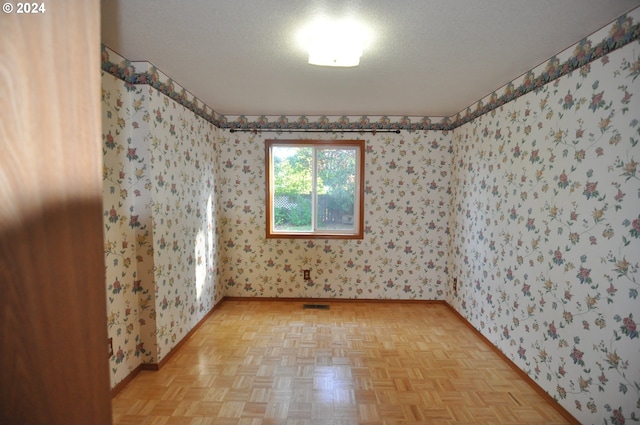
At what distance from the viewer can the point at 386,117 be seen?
149 inches

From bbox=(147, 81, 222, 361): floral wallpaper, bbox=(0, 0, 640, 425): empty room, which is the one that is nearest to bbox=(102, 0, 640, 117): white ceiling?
bbox=(0, 0, 640, 425): empty room

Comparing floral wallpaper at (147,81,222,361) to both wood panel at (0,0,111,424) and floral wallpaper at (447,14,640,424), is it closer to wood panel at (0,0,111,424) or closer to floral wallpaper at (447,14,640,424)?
wood panel at (0,0,111,424)

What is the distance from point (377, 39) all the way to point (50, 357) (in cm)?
207

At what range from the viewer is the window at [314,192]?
154 inches

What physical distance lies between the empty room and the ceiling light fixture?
0.02 m

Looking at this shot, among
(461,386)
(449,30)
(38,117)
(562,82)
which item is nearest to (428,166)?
(562,82)

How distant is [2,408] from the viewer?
1.21ft

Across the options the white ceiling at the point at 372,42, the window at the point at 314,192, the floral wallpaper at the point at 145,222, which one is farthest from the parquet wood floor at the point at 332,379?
the white ceiling at the point at 372,42

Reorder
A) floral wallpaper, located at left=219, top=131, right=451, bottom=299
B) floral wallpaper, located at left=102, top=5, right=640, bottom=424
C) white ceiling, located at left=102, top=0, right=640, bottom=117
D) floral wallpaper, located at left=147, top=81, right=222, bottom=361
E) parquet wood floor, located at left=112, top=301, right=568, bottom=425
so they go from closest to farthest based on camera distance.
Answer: white ceiling, located at left=102, top=0, right=640, bottom=117 < floral wallpaper, located at left=102, top=5, right=640, bottom=424 < parquet wood floor, located at left=112, top=301, right=568, bottom=425 < floral wallpaper, located at left=147, top=81, right=222, bottom=361 < floral wallpaper, located at left=219, top=131, right=451, bottom=299

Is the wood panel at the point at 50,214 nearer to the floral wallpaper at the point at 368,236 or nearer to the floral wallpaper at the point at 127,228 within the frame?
the floral wallpaper at the point at 127,228

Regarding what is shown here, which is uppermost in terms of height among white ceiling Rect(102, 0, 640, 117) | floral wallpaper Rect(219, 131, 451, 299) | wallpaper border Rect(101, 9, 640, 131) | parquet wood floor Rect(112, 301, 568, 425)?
white ceiling Rect(102, 0, 640, 117)

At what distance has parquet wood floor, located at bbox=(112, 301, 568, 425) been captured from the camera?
192 cm

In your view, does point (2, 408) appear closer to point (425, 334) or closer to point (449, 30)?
point (449, 30)

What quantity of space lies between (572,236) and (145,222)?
3061 millimetres
